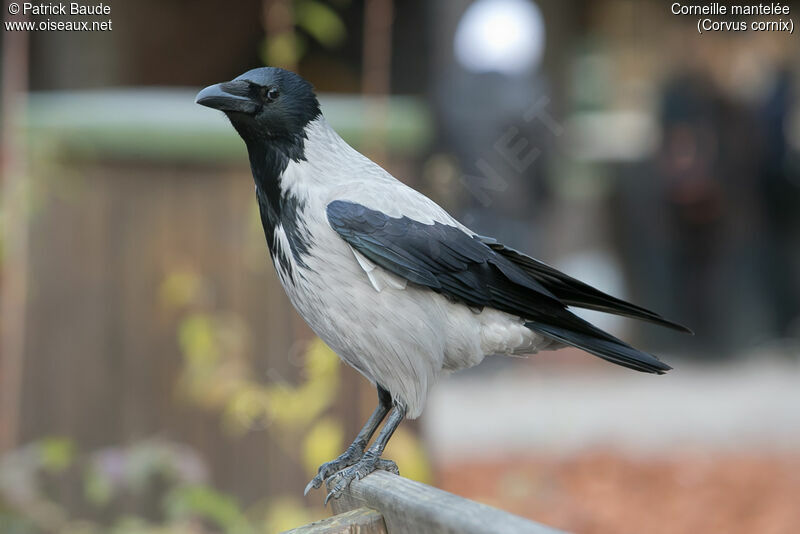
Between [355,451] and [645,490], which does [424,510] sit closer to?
[355,451]

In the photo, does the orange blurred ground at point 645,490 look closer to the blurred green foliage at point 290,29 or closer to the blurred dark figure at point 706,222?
the blurred green foliage at point 290,29

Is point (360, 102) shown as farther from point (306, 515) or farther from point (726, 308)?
point (726, 308)

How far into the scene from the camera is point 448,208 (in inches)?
173

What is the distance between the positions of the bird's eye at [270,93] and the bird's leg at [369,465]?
2.44 ft

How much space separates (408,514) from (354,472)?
407 mm

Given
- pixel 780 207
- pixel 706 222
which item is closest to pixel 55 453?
pixel 706 222

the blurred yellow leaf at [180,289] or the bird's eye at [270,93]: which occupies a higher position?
the bird's eye at [270,93]

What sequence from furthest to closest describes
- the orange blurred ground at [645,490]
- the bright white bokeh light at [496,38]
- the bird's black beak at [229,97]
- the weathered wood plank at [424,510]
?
the bright white bokeh light at [496,38] → the orange blurred ground at [645,490] → the bird's black beak at [229,97] → the weathered wood plank at [424,510]

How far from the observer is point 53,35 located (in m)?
8.09

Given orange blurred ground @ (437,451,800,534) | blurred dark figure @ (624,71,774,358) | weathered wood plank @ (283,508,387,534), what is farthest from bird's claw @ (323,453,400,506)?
blurred dark figure @ (624,71,774,358)

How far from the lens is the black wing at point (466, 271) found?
216cm

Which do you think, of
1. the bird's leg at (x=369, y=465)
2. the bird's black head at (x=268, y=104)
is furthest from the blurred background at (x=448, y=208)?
the bird's black head at (x=268, y=104)

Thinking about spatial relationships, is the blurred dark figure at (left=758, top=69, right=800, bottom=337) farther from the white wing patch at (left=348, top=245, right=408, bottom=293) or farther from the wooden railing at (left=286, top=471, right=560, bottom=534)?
the wooden railing at (left=286, top=471, right=560, bottom=534)

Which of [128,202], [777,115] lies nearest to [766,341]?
[777,115]
